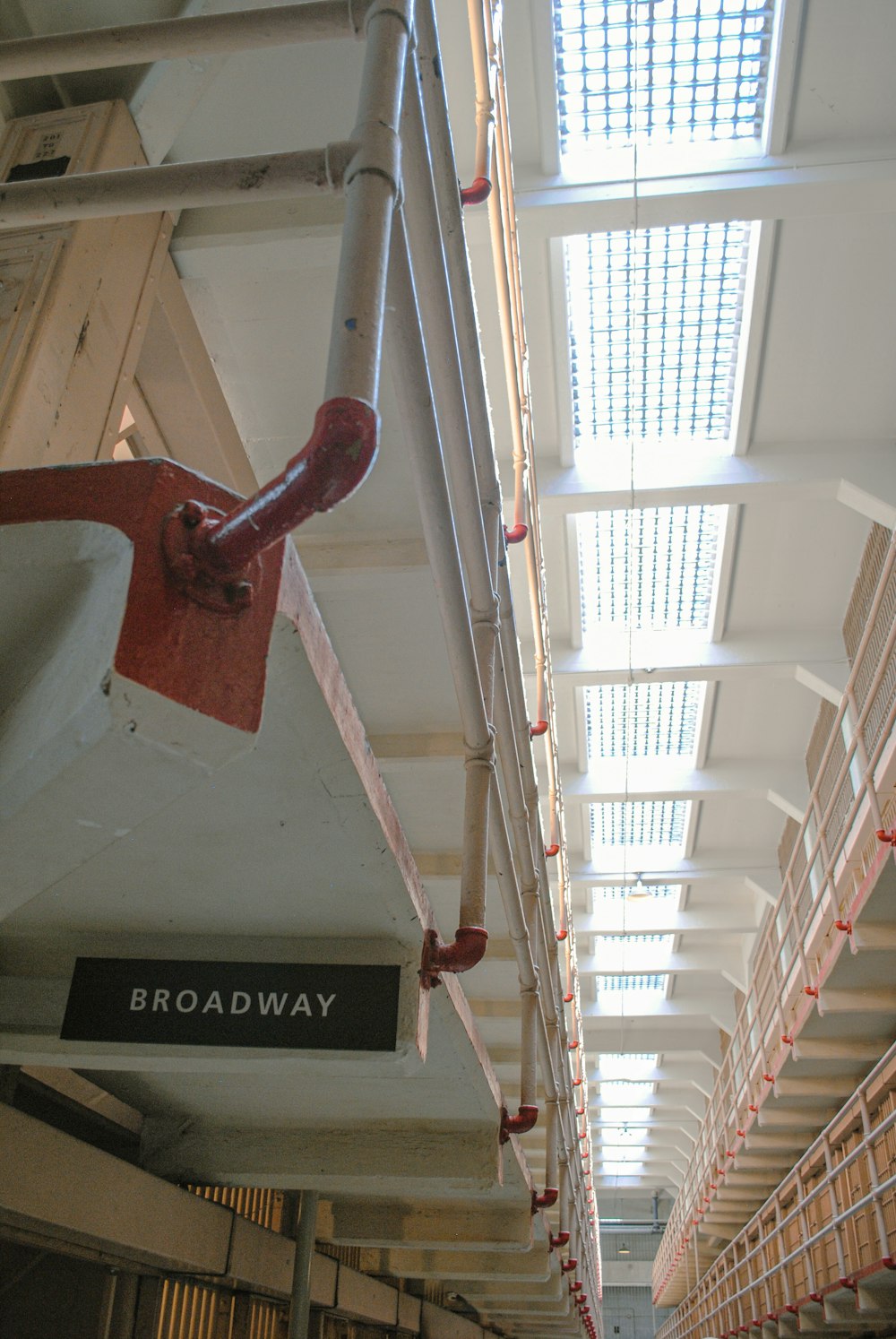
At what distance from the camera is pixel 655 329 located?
7.66m

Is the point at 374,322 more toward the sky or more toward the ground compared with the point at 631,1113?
more toward the ground

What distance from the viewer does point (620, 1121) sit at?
2428 cm

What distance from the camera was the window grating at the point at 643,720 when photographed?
445 inches

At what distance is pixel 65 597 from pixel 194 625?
24 centimetres

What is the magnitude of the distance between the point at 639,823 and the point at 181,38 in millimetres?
12568

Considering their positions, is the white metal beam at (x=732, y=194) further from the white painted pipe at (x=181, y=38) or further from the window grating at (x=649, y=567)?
the white painted pipe at (x=181, y=38)

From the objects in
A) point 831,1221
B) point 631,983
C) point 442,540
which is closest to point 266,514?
point 442,540

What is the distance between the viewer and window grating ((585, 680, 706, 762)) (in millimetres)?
11297

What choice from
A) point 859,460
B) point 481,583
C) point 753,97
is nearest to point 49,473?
point 481,583

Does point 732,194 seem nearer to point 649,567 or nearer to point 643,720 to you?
point 649,567

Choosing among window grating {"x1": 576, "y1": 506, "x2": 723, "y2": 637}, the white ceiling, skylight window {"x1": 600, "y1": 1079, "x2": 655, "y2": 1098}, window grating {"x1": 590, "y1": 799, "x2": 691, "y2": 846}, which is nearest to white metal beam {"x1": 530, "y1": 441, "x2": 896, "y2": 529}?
the white ceiling

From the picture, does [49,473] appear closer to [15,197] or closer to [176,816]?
[15,197]

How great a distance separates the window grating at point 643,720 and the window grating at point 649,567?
1.02 metres

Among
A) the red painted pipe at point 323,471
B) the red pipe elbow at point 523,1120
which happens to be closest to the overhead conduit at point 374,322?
the red painted pipe at point 323,471
